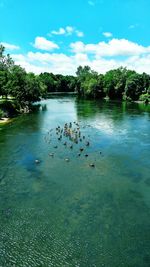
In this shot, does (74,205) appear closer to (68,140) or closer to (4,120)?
(68,140)

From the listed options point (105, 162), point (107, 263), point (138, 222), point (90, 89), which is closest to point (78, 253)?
point (107, 263)

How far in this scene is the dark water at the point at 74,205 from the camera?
19594 millimetres

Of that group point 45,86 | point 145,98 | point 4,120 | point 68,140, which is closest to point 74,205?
point 68,140

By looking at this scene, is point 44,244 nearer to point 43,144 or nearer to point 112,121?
point 43,144

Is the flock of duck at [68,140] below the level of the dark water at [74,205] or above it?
above

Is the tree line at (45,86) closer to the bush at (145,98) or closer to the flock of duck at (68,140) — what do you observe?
the bush at (145,98)

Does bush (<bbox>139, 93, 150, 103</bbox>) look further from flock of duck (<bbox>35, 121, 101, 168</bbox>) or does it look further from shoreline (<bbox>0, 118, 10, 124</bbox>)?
shoreline (<bbox>0, 118, 10, 124</bbox>)

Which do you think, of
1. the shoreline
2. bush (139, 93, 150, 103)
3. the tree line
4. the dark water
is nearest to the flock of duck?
the dark water

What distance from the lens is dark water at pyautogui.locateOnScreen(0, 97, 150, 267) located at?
19594mm

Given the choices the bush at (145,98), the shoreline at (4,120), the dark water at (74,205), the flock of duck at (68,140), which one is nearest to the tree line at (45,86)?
the bush at (145,98)

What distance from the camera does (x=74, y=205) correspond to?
26.3 m

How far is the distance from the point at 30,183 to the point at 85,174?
6.94m

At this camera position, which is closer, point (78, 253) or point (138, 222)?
point (78, 253)

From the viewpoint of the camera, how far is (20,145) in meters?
45.9
